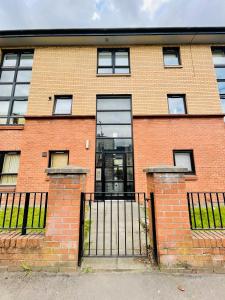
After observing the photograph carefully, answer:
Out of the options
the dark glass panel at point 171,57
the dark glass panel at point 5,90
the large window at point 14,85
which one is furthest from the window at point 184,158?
the dark glass panel at point 5,90

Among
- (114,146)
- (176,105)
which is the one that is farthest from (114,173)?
(176,105)

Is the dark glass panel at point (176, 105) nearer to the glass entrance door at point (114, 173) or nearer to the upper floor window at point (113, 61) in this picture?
the upper floor window at point (113, 61)

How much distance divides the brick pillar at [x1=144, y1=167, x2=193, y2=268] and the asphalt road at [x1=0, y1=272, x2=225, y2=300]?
0.28 m

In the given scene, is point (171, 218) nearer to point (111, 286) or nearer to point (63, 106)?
point (111, 286)

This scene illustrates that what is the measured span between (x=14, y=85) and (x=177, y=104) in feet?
30.6

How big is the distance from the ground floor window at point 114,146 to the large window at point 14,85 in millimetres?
4339

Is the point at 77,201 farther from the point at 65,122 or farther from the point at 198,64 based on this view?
the point at 198,64

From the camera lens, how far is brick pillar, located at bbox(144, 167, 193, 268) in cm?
292

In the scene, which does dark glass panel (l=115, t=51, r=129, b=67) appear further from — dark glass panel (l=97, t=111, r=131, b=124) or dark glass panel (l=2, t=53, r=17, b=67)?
dark glass panel (l=2, t=53, r=17, b=67)

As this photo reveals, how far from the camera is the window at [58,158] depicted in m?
8.63

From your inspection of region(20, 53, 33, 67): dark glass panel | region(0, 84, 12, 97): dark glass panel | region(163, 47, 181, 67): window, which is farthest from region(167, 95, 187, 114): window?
region(0, 84, 12, 97): dark glass panel

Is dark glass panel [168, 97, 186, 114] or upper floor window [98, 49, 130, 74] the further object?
upper floor window [98, 49, 130, 74]

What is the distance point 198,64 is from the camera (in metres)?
9.88

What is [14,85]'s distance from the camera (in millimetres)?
9945
